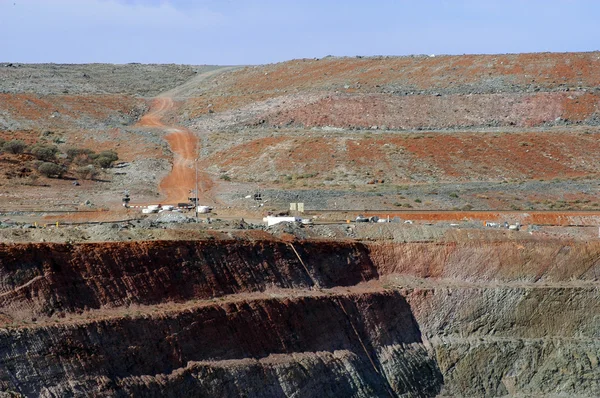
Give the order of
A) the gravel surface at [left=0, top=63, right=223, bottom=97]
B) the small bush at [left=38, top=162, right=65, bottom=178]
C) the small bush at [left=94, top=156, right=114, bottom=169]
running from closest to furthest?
the small bush at [left=38, top=162, right=65, bottom=178]
the small bush at [left=94, top=156, right=114, bottom=169]
the gravel surface at [left=0, top=63, right=223, bottom=97]

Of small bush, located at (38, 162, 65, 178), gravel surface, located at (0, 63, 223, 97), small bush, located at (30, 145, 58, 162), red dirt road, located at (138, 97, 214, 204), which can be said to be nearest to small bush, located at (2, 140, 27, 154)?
small bush, located at (30, 145, 58, 162)

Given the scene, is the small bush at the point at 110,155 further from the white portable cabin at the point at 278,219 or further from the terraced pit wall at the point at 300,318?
the terraced pit wall at the point at 300,318

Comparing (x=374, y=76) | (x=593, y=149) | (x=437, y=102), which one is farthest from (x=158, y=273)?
(x=374, y=76)

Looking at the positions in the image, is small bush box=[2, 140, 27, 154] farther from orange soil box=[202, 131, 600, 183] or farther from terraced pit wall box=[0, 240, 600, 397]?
terraced pit wall box=[0, 240, 600, 397]

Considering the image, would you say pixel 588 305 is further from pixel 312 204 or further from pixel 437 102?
pixel 437 102

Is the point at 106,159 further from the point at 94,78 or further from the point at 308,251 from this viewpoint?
the point at 94,78

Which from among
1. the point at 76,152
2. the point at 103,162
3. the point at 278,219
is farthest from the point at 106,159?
the point at 278,219
